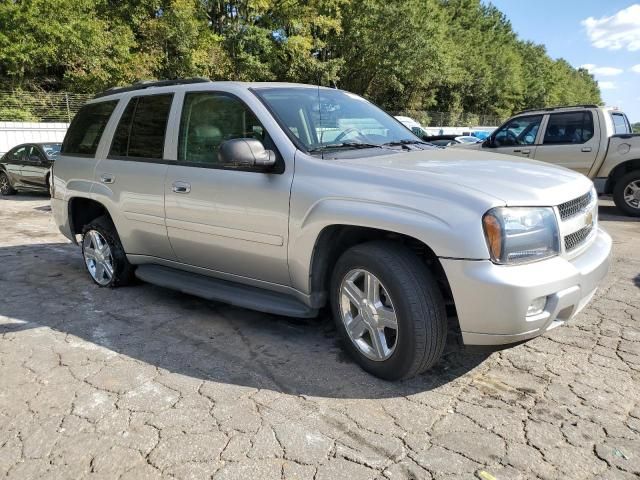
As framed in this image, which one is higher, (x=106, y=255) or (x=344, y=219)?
(x=344, y=219)

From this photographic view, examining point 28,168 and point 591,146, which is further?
point 28,168

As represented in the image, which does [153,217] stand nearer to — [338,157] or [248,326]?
[248,326]

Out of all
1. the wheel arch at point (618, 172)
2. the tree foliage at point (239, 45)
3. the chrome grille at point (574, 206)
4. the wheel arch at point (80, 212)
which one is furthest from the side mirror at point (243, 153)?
the tree foliage at point (239, 45)

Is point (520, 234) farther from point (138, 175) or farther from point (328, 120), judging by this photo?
point (138, 175)

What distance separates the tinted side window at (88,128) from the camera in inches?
193

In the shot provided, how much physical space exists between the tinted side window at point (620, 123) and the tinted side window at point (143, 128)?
27.0 feet

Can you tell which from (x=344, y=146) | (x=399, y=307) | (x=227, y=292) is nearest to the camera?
(x=399, y=307)

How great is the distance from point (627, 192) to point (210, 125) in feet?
25.8

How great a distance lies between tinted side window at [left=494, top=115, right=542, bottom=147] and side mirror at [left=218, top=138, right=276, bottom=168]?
7.62 m

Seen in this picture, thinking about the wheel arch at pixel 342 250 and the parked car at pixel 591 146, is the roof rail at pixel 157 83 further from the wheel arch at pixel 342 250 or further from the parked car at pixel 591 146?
the parked car at pixel 591 146

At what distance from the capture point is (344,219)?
2984 mm

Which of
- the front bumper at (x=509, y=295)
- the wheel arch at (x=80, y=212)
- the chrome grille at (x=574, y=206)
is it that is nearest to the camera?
the front bumper at (x=509, y=295)

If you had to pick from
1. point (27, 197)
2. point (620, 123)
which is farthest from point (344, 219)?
point (27, 197)

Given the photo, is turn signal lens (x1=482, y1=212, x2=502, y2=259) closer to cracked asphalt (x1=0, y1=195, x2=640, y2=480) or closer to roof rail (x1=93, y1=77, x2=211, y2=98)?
cracked asphalt (x1=0, y1=195, x2=640, y2=480)
